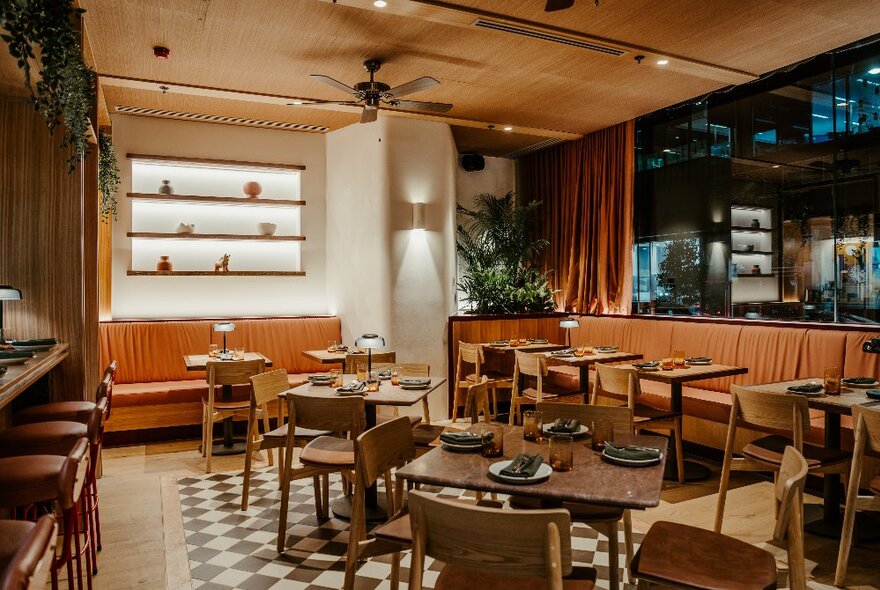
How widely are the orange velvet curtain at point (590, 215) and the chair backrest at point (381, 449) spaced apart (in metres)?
5.06

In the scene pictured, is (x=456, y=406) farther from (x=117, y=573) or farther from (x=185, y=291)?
(x=117, y=573)

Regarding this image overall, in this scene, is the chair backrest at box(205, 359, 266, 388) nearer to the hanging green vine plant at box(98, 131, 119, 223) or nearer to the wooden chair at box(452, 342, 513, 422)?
the hanging green vine plant at box(98, 131, 119, 223)

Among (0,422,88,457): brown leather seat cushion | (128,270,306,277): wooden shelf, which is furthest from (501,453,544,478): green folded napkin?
(128,270,306,277): wooden shelf

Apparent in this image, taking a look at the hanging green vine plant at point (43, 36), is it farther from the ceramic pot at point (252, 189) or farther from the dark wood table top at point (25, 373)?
the ceramic pot at point (252, 189)

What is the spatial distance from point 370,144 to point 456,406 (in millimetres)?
3111

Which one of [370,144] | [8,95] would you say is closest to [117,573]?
[8,95]

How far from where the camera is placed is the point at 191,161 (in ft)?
23.2

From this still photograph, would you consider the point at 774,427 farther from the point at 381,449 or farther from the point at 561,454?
the point at 381,449

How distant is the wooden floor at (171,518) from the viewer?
124 inches

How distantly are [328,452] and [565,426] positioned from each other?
1.54 metres

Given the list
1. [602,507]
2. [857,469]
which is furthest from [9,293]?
[857,469]

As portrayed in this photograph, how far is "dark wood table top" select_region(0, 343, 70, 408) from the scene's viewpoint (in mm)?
2438

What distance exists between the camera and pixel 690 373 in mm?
4613

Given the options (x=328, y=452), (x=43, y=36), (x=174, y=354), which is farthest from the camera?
(x=174, y=354)
